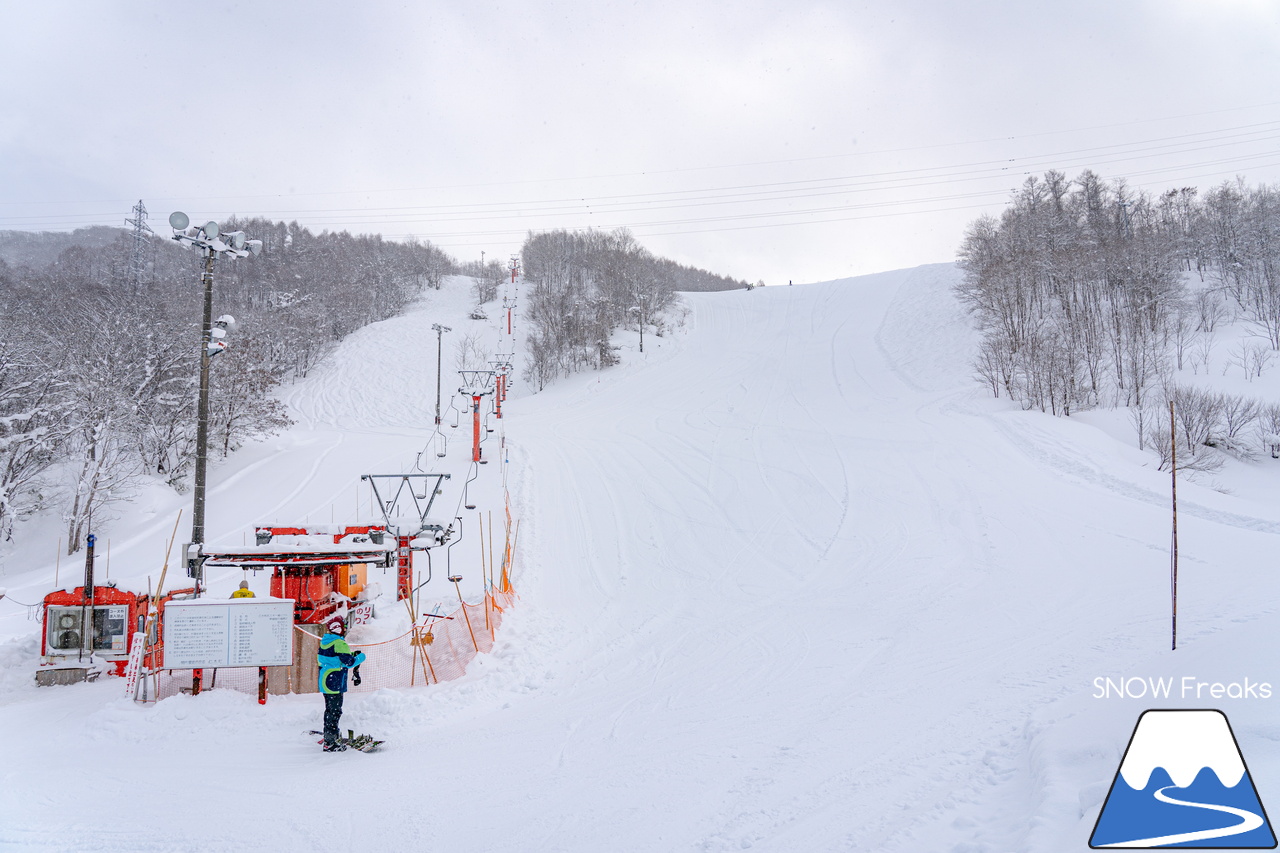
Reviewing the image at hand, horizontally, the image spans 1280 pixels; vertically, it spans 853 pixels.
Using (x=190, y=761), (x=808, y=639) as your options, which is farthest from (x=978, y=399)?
(x=190, y=761)

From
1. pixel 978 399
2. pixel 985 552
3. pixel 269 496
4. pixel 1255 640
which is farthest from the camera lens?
pixel 978 399

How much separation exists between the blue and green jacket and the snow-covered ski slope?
0.76m

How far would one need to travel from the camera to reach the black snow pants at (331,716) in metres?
7.21

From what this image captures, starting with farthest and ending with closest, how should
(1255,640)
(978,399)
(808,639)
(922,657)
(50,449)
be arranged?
(978,399)
(50,449)
(808,639)
(922,657)
(1255,640)

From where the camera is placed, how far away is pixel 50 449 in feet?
71.2

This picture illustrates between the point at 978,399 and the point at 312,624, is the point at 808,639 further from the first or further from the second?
the point at 978,399

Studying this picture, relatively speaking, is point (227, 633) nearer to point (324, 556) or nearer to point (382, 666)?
point (324, 556)

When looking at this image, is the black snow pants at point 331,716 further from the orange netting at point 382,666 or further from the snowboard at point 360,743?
the orange netting at point 382,666

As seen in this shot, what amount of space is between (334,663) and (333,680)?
0.60ft

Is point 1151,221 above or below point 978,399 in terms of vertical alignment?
above

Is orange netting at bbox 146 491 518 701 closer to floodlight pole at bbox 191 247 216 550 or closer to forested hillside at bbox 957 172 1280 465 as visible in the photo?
floodlight pole at bbox 191 247 216 550

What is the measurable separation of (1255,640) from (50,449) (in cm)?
3034

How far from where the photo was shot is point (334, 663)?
7352 mm

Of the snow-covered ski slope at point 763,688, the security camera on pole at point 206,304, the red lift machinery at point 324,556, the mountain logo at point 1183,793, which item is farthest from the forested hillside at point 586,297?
the mountain logo at point 1183,793
